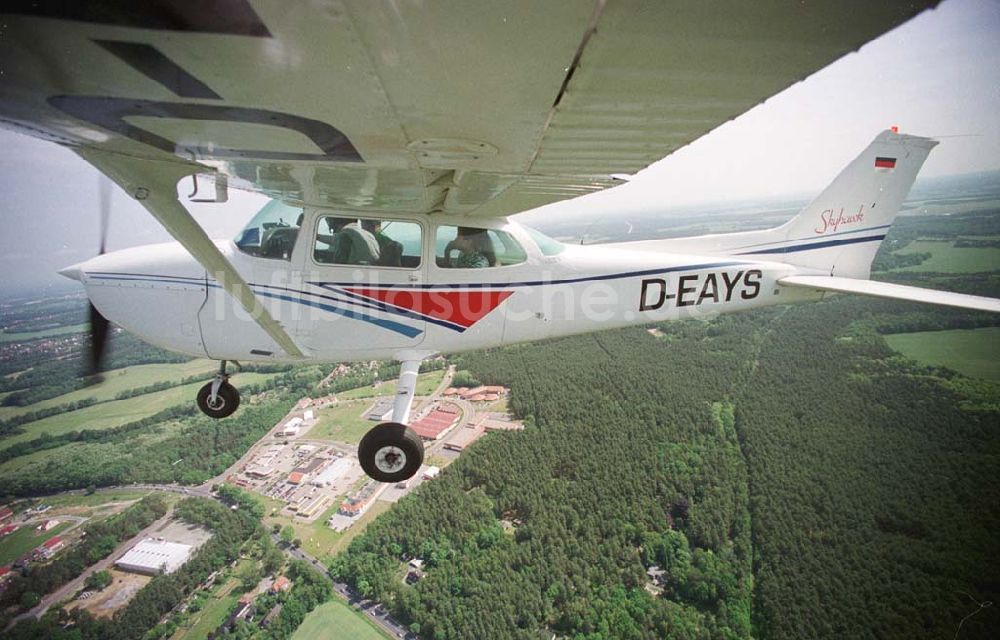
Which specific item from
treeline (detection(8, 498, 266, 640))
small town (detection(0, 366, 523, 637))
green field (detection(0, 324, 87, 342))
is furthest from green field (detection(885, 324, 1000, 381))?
green field (detection(0, 324, 87, 342))

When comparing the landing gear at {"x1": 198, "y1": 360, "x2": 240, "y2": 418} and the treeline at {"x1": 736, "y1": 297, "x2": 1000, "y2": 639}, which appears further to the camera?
the treeline at {"x1": 736, "y1": 297, "x2": 1000, "y2": 639}

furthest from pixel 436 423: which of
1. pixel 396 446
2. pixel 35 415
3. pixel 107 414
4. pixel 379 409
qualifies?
pixel 35 415

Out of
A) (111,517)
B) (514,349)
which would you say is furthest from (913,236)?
(111,517)

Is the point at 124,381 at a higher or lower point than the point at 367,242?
lower

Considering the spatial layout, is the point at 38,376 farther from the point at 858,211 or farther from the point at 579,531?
the point at 858,211

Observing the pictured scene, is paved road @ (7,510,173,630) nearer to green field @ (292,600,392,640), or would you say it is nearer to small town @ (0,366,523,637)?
small town @ (0,366,523,637)

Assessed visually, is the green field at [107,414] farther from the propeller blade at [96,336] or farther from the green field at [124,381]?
the propeller blade at [96,336]

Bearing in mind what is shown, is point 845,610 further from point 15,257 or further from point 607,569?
point 15,257
